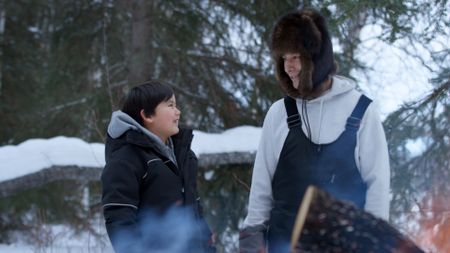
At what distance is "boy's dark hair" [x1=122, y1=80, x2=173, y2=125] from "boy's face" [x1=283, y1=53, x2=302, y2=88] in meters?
0.73

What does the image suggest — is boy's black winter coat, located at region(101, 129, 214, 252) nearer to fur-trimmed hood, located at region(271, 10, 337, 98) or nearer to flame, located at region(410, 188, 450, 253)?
fur-trimmed hood, located at region(271, 10, 337, 98)

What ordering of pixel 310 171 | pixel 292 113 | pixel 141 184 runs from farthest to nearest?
1. pixel 141 184
2. pixel 292 113
3. pixel 310 171

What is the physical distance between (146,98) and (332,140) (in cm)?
106

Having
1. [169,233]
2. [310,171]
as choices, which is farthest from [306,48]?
[169,233]

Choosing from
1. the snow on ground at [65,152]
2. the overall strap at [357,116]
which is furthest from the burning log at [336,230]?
the snow on ground at [65,152]

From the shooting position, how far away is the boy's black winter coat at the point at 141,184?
2996mm

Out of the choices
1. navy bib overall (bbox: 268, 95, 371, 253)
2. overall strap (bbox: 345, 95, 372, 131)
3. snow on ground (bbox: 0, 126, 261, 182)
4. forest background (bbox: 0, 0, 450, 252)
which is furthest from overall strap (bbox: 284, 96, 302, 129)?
snow on ground (bbox: 0, 126, 261, 182)

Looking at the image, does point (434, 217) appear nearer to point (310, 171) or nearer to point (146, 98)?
point (310, 171)

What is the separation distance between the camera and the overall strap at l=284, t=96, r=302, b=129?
9.43 ft

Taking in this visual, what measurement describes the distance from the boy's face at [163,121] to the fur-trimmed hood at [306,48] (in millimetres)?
647

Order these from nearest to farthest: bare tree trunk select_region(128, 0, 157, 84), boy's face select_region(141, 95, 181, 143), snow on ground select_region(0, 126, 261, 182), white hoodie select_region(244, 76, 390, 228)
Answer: white hoodie select_region(244, 76, 390, 228), boy's face select_region(141, 95, 181, 143), snow on ground select_region(0, 126, 261, 182), bare tree trunk select_region(128, 0, 157, 84)

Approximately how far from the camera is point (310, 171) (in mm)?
2785

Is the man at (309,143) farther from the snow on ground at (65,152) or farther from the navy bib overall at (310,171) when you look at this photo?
the snow on ground at (65,152)

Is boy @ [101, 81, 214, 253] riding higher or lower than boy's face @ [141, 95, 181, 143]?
lower
